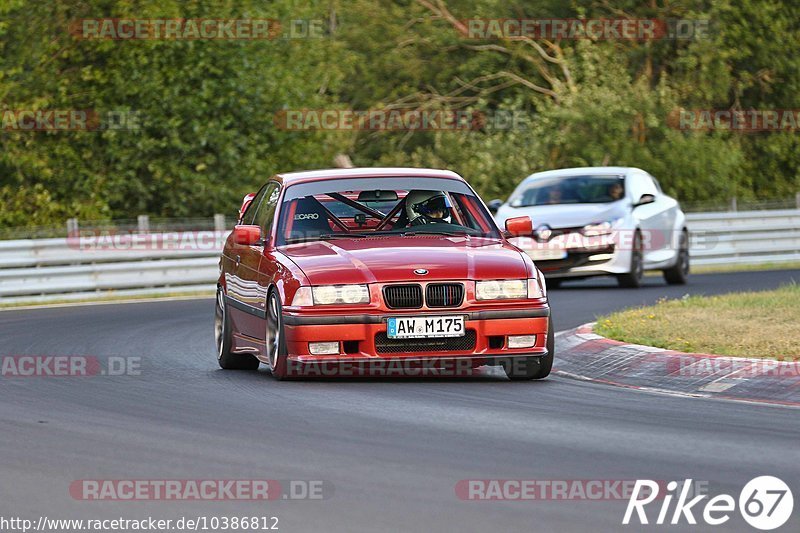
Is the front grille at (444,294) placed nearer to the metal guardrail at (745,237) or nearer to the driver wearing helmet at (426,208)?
the driver wearing helmet at (426,208)

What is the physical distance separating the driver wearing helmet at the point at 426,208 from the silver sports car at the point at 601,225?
8.84m

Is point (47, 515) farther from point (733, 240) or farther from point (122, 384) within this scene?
point (733, 240)

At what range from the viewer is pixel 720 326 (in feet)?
44.9

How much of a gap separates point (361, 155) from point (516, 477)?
45597mm

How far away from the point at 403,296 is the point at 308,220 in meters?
1.50

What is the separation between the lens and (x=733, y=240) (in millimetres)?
30953

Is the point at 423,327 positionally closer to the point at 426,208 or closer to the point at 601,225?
the point at 426,208

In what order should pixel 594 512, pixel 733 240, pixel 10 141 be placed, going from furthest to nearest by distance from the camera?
pixel 10 141 → pixel 733 240 → pixel 594 512

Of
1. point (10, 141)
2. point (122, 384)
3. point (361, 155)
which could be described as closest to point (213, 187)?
point (10, 141)

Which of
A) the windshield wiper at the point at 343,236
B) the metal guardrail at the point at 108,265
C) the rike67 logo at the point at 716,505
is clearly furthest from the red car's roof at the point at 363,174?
the metal guardrail at the point at 108,265

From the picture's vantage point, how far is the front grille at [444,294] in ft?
36.6

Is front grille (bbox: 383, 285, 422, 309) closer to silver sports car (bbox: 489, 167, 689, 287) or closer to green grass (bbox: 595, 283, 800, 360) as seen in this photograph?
green grass (bbox: 595, 283, 800, 360)

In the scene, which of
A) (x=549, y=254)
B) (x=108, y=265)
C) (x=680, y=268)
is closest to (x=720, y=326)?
(x=549, y=254)

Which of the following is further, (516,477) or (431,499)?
(516,477)
